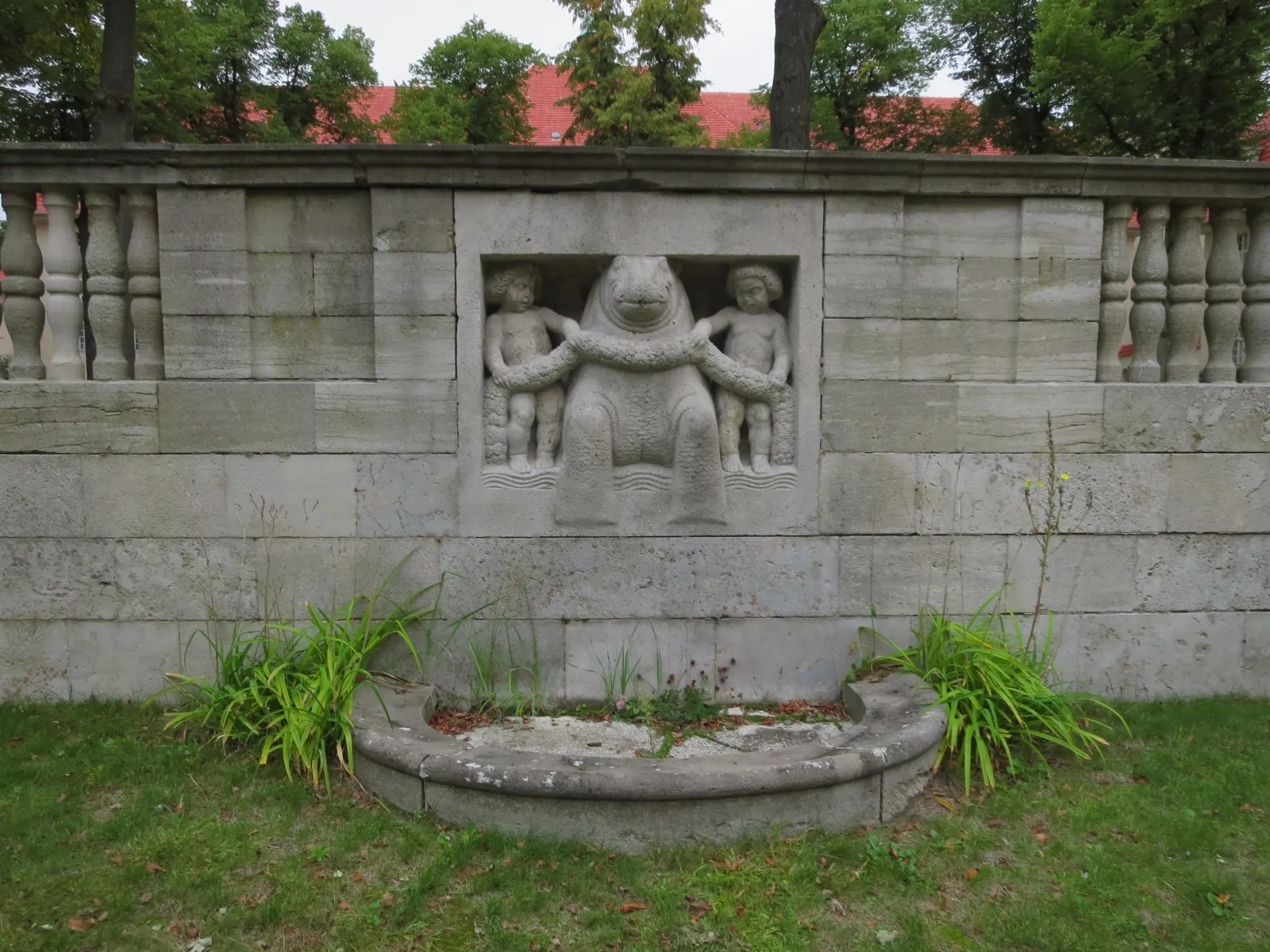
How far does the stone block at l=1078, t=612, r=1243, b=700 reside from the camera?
190 inches

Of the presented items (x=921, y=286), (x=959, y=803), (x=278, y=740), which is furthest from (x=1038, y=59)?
(x=278, y=740)

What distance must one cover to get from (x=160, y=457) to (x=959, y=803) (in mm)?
4323

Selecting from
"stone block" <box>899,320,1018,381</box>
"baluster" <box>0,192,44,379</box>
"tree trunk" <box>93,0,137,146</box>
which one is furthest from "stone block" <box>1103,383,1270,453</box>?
"tree trunk" <box>93,0,137,146</box>

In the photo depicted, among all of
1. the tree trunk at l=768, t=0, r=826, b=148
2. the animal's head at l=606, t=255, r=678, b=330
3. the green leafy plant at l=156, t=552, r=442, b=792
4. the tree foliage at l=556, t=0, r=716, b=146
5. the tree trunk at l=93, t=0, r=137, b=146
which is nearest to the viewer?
the green leafy plant at l=156, t=552, r=442, b=792

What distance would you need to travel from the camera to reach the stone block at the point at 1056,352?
15.5 feet

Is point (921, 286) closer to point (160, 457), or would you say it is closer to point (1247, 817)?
point (1247, 817)

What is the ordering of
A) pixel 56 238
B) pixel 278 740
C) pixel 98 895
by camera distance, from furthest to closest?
pixel 56 238 → pixel 278 740 → pixel 98 895

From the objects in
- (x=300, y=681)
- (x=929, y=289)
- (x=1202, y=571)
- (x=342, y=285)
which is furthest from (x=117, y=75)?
(x=1202, y=571)

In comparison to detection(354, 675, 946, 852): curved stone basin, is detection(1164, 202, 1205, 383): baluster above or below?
above

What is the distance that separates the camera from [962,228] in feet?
15.4

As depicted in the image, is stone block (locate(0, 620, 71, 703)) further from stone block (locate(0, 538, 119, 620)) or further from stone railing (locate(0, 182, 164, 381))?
stone railing (locate(0, 182, 164, 381))

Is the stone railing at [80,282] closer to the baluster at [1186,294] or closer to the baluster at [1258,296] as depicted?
the baluster at [1186,294]

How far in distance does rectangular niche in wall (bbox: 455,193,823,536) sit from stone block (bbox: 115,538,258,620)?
1.24 meters

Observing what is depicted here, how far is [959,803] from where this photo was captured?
3785mm
